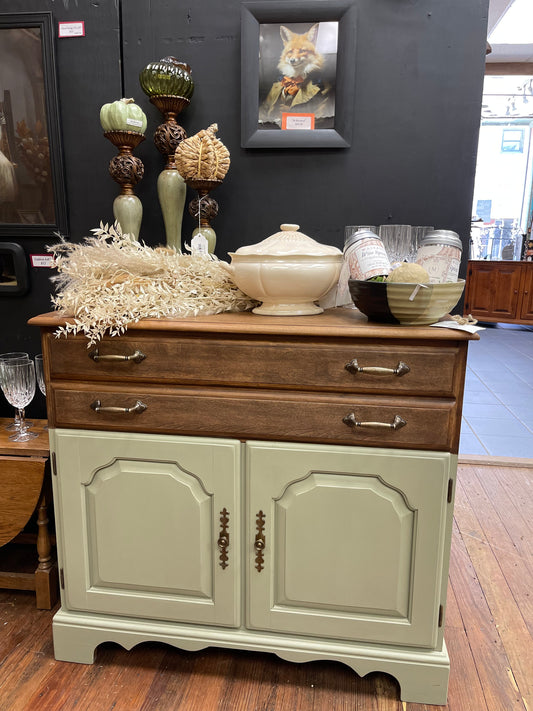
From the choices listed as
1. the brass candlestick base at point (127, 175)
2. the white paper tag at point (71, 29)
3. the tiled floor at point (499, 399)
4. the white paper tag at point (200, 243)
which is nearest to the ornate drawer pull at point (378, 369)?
the white paper tag at point (200, 243)

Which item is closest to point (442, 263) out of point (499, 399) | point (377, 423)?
point (377, 423)

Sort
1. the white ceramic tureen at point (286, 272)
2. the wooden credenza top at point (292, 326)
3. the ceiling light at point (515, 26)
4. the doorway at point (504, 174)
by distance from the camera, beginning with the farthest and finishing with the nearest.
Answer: the doorway at point (504, 174) < the ceiling light at point (515, 26) < the white ceramic tureen at point (286, 272) < the wooden credenza top at point (292, 326)

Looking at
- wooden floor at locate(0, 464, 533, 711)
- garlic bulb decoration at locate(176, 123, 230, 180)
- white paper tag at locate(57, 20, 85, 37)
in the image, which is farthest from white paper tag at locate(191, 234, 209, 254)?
wooden floor at locate(0, 464, 533, 711)

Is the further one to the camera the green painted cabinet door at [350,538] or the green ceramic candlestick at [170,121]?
the green ceramic candlestick at [170,121]

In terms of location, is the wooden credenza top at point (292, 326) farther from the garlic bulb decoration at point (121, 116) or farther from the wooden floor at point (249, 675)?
the wooden floor at point (249, 675)

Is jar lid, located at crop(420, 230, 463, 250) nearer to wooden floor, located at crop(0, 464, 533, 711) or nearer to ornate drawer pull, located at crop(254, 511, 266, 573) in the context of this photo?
ornate drawer pull, located at crop(254, 511, 266, 573)

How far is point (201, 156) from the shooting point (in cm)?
154

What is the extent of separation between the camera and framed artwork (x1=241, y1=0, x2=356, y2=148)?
164 cm

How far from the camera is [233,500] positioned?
1.33m

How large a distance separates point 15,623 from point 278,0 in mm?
2124

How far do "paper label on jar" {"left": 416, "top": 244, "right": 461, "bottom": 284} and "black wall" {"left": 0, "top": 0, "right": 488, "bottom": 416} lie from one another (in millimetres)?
475

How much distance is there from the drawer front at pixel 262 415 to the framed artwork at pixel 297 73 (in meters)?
0.92

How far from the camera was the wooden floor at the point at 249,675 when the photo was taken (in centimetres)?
133

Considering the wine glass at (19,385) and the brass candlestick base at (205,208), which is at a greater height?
the brass candlestick base at (205,208)
